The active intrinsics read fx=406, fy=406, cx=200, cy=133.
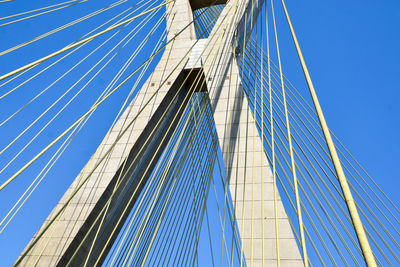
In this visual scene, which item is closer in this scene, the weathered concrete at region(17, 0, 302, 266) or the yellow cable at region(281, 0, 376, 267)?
the yellow cable at region(281, 0, 376, 267)

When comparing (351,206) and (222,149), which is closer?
(351,206)

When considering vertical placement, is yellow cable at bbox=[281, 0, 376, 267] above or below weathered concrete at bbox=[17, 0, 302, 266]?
above

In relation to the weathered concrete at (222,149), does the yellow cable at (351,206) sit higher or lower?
higher

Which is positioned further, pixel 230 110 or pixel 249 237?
pixel 230 110

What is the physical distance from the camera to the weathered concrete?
6.46m

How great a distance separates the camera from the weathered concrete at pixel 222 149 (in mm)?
6465

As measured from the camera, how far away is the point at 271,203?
22.0ft

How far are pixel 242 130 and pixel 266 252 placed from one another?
243 centimetres

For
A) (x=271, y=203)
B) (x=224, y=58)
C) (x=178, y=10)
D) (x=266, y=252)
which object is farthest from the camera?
(x=178, y=10)

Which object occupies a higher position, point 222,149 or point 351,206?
point 351,206

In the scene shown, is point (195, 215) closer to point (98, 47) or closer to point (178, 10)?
point (98, 47)

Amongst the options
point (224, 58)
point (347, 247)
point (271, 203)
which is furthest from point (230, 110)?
point (347, 247)

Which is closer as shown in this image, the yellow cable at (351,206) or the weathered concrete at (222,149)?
the yellow cable at (351,206)

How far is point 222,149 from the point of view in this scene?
7.65 meters
